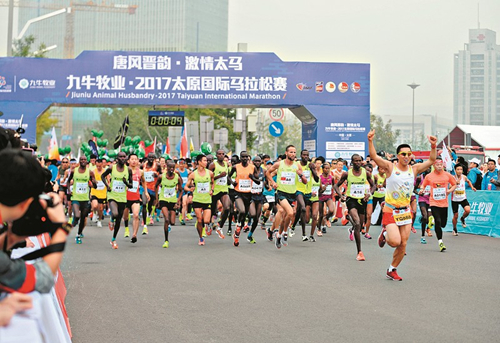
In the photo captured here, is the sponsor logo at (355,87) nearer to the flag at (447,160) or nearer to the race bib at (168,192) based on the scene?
the flag at (447,160)

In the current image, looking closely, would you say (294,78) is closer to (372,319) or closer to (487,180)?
(487,180)


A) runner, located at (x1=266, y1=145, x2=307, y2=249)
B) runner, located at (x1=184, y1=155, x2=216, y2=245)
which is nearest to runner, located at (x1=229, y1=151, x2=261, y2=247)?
runner, located at (x1=184, y1=155, x2=216, y2=245)

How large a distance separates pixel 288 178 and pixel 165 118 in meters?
15.7

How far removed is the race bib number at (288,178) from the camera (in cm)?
1523

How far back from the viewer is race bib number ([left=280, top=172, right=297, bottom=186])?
50.0ft

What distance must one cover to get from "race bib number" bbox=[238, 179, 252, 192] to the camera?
1325 centimetres

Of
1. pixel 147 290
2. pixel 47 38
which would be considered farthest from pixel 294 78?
pixel 47 38

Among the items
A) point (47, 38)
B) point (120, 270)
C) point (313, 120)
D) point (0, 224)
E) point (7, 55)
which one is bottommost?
point (120, 270)

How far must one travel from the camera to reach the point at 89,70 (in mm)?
28188

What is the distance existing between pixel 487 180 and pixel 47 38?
178 metres

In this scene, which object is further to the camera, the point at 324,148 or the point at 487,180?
the point at 324,148

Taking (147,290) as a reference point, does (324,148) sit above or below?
above

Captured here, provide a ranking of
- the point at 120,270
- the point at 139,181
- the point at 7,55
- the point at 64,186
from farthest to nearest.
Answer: the point at 7,55 < the point at 64,186 < the point at 139,181 < the point at 120,270

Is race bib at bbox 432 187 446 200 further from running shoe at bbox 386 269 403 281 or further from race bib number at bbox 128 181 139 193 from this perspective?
race bib number at bbox 128 181 139 193
